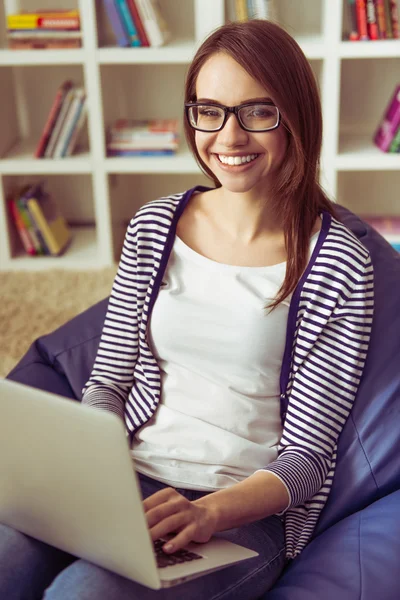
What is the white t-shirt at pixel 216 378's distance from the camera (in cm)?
119

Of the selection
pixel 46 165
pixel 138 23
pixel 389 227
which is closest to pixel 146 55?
pixel 138 23

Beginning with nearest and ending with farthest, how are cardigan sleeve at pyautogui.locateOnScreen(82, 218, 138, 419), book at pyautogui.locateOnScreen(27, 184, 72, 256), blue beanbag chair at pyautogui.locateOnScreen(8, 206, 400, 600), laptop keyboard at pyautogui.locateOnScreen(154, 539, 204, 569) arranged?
laptop keyboard at pyautogui.locateOnScreen(154, 539, 204, 569) < blue beanbag chair at pyautogui.locateOnScreen(8, 206, 400, 600) < cardigan sleeve at pyautogui.locateOnScreen(82, 218, 138, 419) < book at pyautogui.locateOnScreen(27, 184, 72, 256)

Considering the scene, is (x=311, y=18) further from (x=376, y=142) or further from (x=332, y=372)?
(x=332, y=372)

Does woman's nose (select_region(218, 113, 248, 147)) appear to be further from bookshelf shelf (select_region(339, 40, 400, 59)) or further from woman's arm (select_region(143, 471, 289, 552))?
bookshelf shelf (select_region(339, 40, 400, 59))

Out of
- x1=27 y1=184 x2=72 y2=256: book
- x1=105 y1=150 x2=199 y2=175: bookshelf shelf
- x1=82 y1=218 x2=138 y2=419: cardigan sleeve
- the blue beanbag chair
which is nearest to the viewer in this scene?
the blue beanbag chair

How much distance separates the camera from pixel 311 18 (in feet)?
9.75

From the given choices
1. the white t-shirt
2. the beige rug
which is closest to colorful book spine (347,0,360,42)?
the beige rug

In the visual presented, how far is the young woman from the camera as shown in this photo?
3.77 feet

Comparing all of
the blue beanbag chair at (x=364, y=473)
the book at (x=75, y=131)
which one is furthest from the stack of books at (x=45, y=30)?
the blue beanbag chair at (x=364, y=473)

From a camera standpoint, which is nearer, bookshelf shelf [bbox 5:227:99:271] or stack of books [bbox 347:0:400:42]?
stack of books [bbox 347:0:400:42]

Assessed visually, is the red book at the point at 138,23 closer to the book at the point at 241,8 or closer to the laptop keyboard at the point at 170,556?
the book at the point at 241,8

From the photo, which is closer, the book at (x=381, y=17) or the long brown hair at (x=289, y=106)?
the long brown hair at (x=289, y=106)

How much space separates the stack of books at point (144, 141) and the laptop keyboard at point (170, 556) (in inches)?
82.2

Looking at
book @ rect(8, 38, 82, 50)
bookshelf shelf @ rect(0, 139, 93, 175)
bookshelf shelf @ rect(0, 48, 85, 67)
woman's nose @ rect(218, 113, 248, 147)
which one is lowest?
bookshelf shelf @ rect(0, 139, 93, 175)
